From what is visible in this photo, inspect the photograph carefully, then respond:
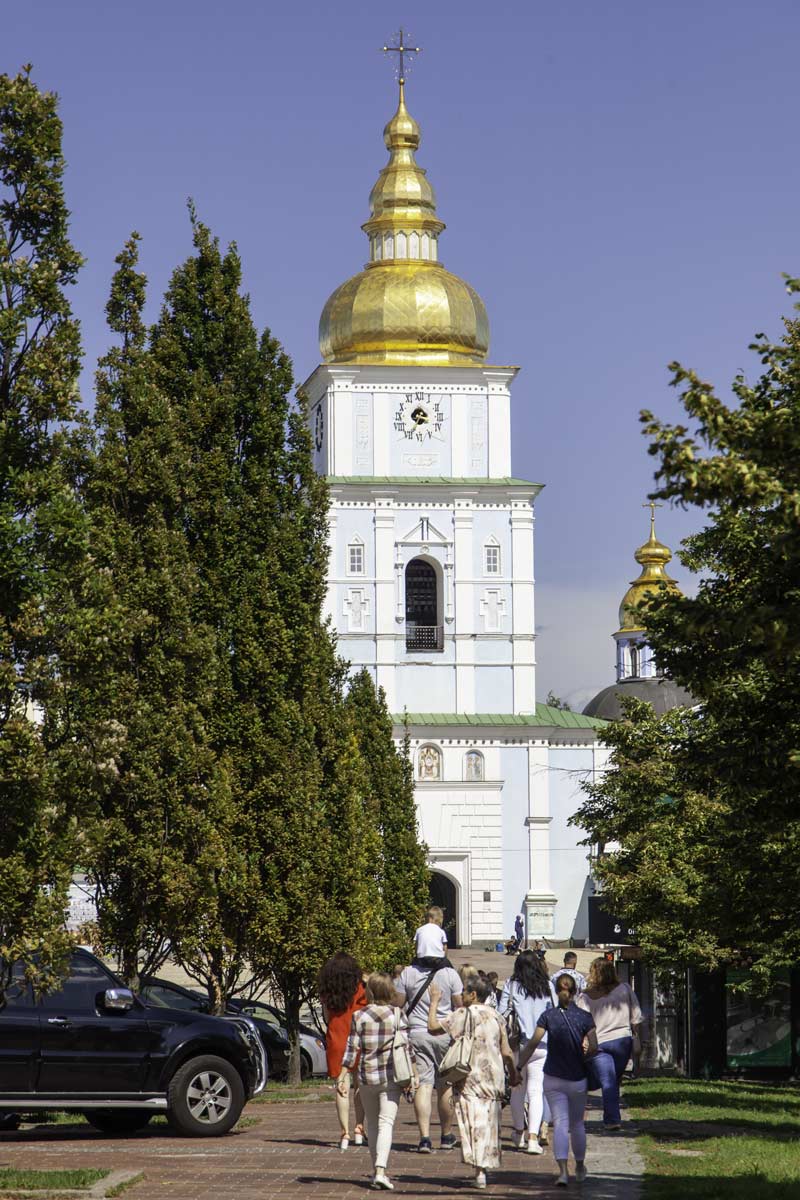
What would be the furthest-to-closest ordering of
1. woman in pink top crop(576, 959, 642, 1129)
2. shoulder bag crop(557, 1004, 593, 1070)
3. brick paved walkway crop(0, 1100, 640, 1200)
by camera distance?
1. woman in pink top crop(576, 959, 642, 1129)
2. shoulder bag crop(557, 1004, 593, 1070)
3. brick paved walkway crop(0, 1100, 640, 1200)

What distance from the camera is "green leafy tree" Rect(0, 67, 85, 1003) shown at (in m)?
14.2

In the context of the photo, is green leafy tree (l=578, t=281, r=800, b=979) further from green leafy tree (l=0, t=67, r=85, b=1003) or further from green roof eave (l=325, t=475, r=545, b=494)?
green roof eave (l=325, t=475, r=545, b=494)

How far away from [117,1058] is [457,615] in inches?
2175

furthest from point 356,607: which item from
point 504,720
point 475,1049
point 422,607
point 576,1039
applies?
point 576,1039

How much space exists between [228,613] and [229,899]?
330 cm

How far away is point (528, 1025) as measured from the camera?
18.2 metres

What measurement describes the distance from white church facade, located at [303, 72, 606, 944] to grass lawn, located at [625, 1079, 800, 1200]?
45476 millimetres

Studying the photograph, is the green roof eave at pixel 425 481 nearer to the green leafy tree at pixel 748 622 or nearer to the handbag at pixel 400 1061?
the green leafy tree at pixel 748 622

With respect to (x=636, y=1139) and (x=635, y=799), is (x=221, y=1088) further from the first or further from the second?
(x=635, y=799)

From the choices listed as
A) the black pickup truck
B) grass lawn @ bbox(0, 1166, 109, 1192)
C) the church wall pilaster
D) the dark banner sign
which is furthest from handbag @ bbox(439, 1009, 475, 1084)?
the church wall pilaster

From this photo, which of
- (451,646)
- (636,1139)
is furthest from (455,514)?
(636,1139)

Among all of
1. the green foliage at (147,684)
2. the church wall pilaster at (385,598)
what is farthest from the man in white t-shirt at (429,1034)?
the church wall pilaster at (385,598)

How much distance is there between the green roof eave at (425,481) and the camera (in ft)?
235

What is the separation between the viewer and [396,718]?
233 ft
